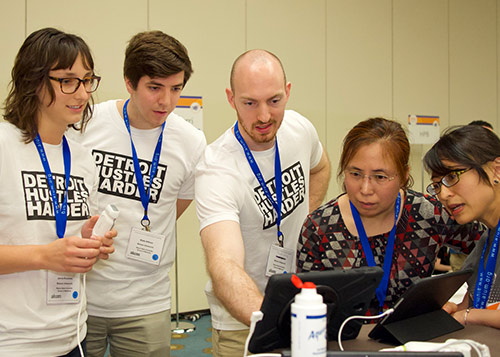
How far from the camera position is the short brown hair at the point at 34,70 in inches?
68.8

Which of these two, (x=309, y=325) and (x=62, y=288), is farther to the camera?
(x=62, y=288)

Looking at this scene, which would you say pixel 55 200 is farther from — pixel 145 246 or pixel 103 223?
pixel 145 246

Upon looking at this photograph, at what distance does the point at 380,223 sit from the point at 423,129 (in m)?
4.70

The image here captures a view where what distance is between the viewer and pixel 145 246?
218 centimetres

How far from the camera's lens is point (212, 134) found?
494 centimetres

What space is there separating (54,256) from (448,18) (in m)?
6.34

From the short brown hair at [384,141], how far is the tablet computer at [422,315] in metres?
0.48

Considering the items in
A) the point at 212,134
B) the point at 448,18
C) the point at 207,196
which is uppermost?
the point at 448,18

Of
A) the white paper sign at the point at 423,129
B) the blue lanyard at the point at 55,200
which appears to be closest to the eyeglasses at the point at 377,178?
the blue lanyard at the point at 55,200

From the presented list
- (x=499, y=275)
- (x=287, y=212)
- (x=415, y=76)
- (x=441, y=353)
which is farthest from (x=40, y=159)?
(x=415, y=76)

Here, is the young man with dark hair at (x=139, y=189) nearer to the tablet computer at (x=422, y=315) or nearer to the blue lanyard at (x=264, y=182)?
the blue lanyard at (x=264, y=182)

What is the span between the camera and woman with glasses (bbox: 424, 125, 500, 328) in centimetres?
171

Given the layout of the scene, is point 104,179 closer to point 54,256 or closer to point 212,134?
point 54,256

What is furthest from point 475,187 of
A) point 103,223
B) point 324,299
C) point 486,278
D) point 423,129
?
point 423,129
